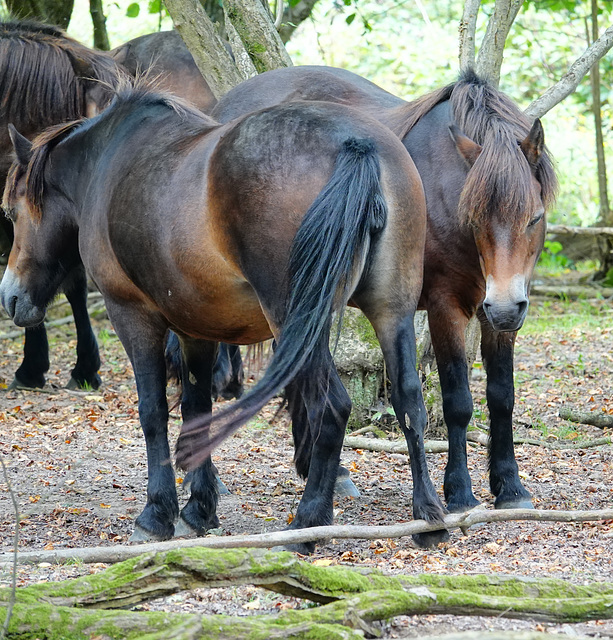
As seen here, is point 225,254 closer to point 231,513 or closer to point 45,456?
point 231,513

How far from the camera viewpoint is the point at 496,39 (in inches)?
227

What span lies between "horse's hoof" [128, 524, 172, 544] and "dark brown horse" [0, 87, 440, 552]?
0.01m

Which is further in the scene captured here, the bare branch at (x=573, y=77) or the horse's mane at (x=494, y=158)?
the bare branch at (x=573, y=77)

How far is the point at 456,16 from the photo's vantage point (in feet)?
57.3

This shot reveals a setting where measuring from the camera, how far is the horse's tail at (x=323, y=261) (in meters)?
3.26

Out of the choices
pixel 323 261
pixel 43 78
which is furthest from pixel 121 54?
pixel 323 261

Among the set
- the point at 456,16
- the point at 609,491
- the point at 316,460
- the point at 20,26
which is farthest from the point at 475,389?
the point at 456,16

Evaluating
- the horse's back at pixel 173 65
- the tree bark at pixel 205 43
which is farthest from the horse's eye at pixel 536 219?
the horse's back at pixel 173 65

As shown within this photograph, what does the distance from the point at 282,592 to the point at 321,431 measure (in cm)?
103

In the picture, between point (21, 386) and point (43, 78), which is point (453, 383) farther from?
point (21, 386)

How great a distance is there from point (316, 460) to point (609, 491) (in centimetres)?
188

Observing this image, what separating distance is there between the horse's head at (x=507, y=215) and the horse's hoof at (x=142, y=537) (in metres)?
1.81

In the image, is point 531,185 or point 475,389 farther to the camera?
point 475,389

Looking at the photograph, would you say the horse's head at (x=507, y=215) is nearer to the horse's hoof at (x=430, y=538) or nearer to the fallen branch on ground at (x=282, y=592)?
the horse's hoof at (x=430, y=538)
